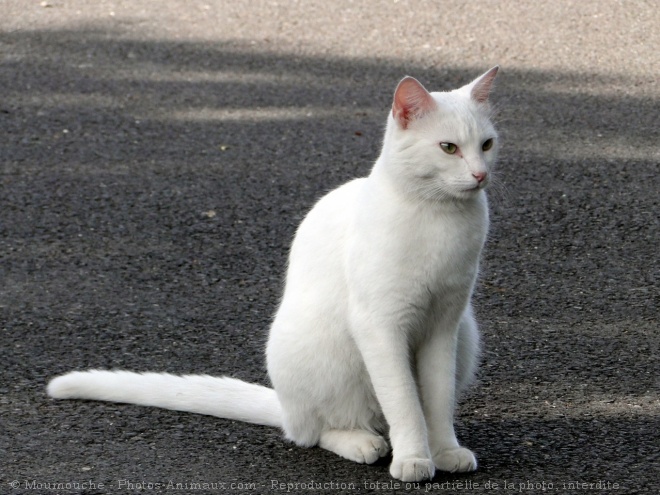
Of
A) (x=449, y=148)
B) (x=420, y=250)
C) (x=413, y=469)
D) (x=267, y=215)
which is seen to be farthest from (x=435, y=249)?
(x=267, y=215)

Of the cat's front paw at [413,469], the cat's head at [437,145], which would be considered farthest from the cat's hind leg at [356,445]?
the cat's head at [437,145]

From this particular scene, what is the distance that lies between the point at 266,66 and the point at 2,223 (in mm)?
2626

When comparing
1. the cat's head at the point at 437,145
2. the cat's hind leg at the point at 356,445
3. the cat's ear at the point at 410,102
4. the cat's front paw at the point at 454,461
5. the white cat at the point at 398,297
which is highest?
the cat's ear at the point at 410,102

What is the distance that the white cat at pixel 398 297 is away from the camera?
3.07 meters

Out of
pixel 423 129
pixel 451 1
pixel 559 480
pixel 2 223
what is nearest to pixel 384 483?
pixel 559 480

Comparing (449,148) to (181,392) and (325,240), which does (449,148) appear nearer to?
(325,240)

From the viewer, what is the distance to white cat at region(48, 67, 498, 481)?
3.07m

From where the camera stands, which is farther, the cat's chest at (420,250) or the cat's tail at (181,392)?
the cat's tail at (181,392)

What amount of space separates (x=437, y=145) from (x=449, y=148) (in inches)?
1.6

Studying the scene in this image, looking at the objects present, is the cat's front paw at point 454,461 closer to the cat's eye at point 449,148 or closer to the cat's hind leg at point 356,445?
the cat's hind leg at point 356,445

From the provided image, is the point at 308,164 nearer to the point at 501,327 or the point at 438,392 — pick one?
the point at 501,327

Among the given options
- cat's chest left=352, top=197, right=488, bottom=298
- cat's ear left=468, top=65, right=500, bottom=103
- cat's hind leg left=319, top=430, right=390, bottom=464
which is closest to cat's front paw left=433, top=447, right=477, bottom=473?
cat's hind leg left=319, top=430, right=390, bottom=464

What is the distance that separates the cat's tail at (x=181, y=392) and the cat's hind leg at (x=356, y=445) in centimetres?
23

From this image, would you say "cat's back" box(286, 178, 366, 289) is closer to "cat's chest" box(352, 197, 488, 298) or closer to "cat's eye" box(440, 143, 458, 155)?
"cat's chest" box(352, 197, 488, 298)
